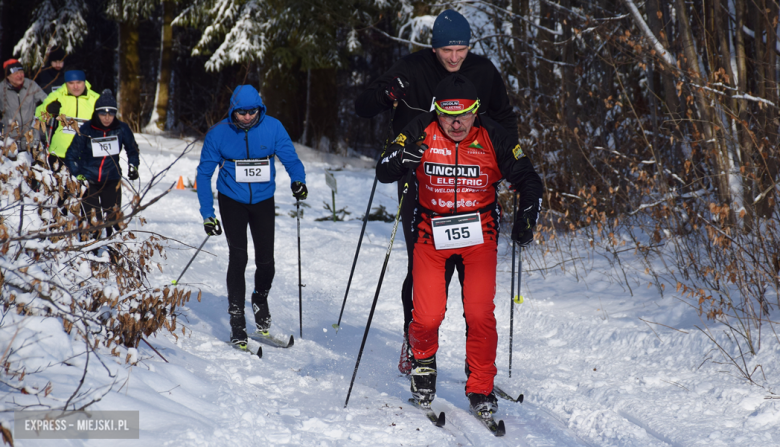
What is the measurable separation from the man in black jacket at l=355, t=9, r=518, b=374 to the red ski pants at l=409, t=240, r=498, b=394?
11.3 inches

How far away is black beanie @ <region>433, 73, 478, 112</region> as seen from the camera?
3727mm

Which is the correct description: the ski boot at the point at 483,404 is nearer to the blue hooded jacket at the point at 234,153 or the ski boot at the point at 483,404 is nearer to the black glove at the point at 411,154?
the black glove at the point at 411,154

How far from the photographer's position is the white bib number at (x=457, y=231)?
381cm

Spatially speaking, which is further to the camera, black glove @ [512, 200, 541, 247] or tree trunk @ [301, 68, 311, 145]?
tree trunk @ [301, 68, 311, 145]

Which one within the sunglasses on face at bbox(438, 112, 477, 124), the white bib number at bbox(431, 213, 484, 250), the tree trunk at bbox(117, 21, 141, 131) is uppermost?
the tree trunk at bbox(117, 21, 141, 131)

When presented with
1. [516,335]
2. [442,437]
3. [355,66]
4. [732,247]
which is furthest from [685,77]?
[355,66]

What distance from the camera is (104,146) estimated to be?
671 centimetres

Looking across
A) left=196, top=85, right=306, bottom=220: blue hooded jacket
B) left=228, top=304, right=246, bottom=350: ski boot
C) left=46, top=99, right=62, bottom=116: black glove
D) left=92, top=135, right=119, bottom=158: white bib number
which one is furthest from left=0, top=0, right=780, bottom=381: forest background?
left=228, top=304, right=246, bottom=350: ski boot

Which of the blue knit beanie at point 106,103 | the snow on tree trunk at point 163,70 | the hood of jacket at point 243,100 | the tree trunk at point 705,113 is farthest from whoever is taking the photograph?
the snow on tree trunk at point 163,70

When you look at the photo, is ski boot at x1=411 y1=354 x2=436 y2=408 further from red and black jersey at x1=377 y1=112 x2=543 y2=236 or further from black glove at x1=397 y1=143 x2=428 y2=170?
Answer: black glove at x1=397 y1=143 x2=428 y2=170

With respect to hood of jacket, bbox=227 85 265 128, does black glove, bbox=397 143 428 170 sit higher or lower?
lower

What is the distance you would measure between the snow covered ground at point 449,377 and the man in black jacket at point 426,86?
84cm

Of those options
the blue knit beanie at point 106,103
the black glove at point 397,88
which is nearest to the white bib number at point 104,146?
the blue knit beanie at point 106,103
